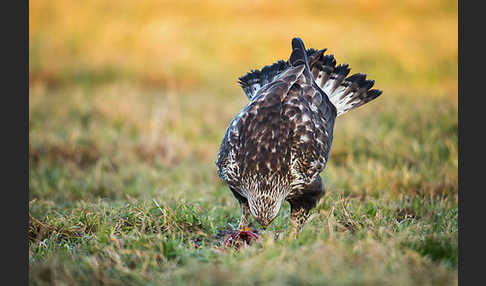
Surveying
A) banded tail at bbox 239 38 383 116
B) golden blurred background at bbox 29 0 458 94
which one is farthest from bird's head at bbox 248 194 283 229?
golden blurred background at bbox 29 0 458 94

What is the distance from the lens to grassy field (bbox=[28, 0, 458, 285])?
3.14 m

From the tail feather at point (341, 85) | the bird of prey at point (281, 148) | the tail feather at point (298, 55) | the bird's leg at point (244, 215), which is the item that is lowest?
the bird's leg at point (244, 215)

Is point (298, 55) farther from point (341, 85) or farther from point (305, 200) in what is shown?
point (305, 200)

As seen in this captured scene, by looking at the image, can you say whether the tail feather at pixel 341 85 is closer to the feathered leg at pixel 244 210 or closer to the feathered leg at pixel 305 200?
the feathered leg at pixel 305 200

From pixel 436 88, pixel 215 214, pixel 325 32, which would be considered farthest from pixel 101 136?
pixel 325 32

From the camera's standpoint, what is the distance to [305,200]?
4.20 metres

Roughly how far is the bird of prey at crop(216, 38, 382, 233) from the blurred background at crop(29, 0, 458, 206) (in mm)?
1852

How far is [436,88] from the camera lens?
36.0 ft

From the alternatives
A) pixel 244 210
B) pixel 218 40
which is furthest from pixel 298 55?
pixel 218 40

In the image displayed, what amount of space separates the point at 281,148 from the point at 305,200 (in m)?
0.63

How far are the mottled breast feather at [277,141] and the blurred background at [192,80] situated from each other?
197cm

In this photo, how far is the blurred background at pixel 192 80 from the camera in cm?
686

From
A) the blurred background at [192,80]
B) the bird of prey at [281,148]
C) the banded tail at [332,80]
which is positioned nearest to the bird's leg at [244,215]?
the bird of prey at [281,148]

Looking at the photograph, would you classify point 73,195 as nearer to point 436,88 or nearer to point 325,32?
point 436,88
